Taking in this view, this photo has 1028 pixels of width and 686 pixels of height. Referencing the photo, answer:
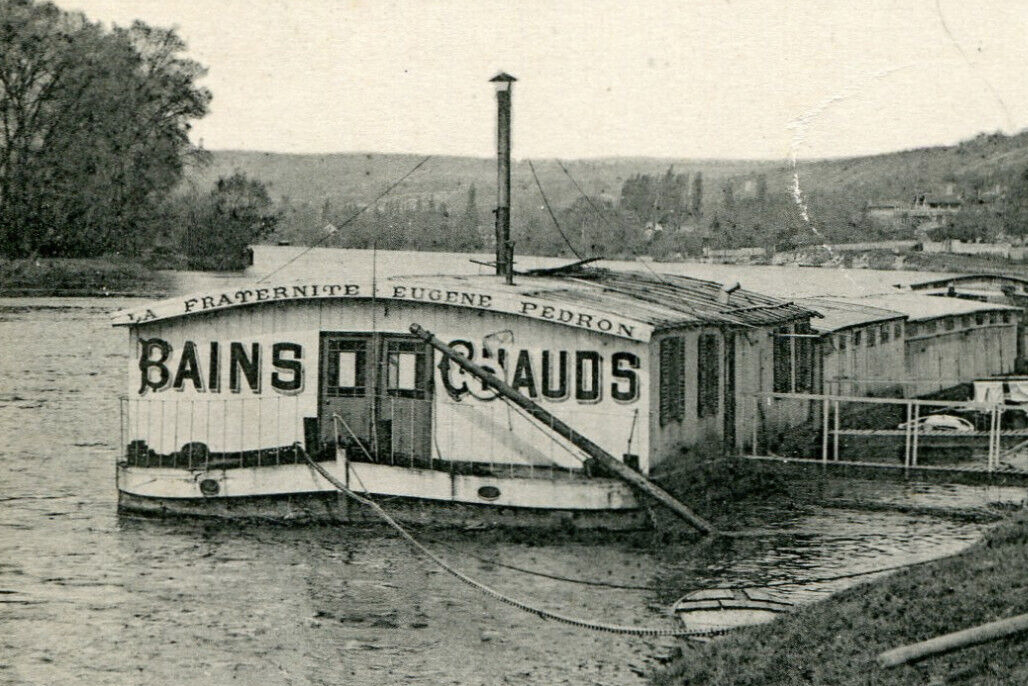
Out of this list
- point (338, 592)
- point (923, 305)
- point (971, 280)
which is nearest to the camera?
point (338, 592)

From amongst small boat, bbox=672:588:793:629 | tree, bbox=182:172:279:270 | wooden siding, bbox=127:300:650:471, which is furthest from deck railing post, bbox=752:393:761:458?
tree, bbox=182:172:279:270

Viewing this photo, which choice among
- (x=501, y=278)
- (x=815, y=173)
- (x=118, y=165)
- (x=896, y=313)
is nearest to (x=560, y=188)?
(x=815, y=173)

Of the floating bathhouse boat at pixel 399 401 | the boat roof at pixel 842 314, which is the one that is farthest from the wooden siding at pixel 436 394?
the boat roof at pixel 842 314

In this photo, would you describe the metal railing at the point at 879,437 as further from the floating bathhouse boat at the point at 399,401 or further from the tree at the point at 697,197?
the tree at the point at 697,197

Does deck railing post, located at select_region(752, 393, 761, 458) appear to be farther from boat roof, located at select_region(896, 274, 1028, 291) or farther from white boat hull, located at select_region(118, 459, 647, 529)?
boat roof, located at select_region(896, 274, 1028, 291)

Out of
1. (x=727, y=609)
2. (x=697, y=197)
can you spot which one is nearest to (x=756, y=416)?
(x=727, y=609)

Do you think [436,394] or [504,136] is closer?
[436,394]

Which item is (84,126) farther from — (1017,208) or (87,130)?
(1017,208)

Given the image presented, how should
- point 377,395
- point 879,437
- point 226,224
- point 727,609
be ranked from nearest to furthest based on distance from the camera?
point 727,609 < point 377,395 < point 879,437 < point 226,224
